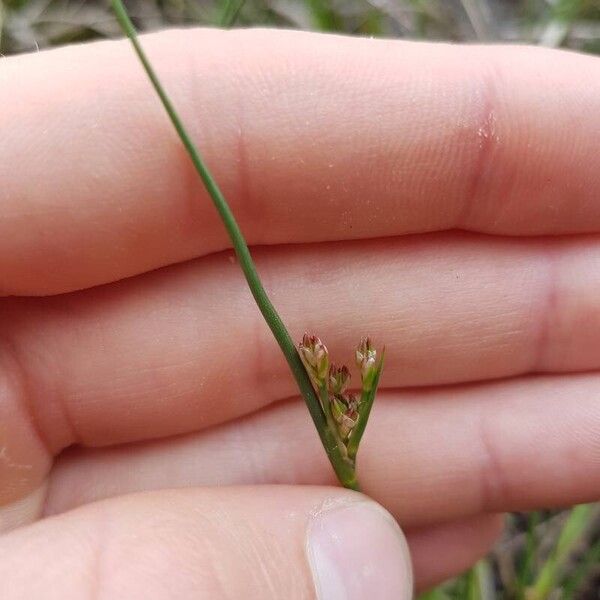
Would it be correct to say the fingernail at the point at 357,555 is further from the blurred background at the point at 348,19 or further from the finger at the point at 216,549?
the blurred background at the point at 348,19

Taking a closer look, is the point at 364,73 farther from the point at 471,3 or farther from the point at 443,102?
the point at 471,3

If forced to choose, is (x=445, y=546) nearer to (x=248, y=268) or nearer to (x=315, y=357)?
(x=315, y=357)

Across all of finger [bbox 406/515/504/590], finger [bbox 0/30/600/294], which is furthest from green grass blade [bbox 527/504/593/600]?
finger [bbox 0/30/600/294]

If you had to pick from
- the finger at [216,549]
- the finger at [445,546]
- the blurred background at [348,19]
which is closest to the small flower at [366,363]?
the finger at [216,549]

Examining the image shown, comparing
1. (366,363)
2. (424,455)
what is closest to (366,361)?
(366,363)

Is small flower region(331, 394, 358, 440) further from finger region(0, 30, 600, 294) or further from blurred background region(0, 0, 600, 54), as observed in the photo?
blurred background region(0, 0, 600, 54)

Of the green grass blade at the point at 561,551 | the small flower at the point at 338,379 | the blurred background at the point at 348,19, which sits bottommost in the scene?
the green grass blade at the point at 561,551
